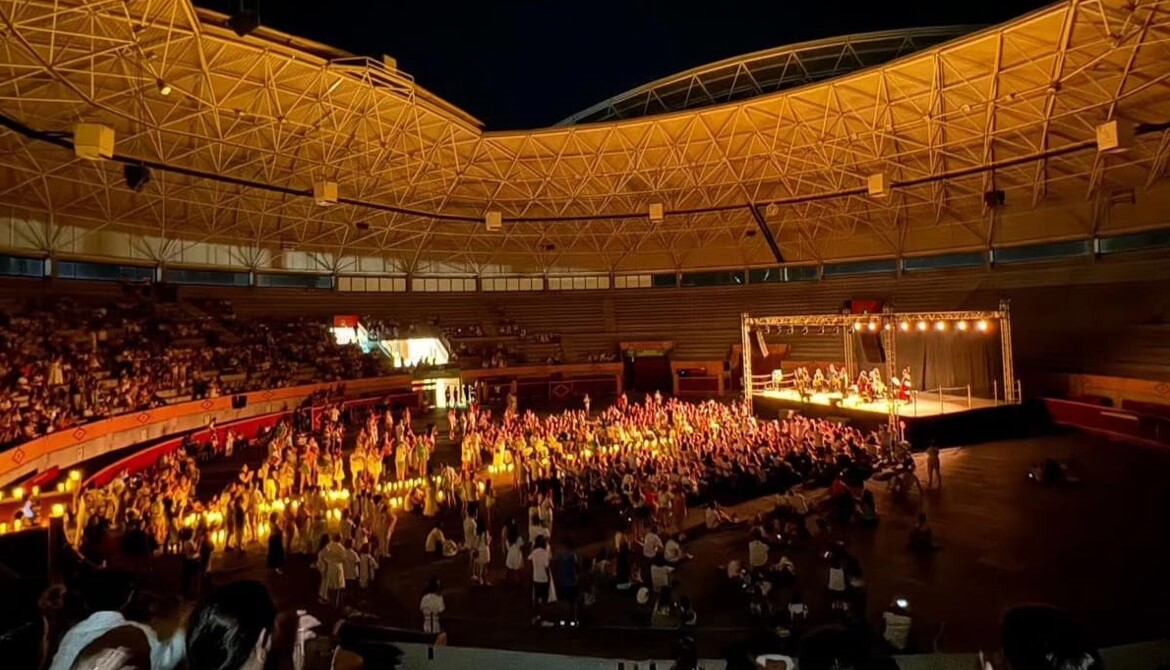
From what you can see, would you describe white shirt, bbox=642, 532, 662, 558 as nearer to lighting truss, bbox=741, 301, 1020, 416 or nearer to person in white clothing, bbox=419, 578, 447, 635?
person in white clothing, bbox=419, 578, 447, 635

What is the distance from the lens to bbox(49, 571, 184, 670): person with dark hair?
8.38 feet

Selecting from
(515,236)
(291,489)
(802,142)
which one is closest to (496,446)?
A: (291,489)

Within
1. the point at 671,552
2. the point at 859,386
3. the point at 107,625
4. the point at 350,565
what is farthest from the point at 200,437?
the point at 859,386

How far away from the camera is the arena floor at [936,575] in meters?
7.47

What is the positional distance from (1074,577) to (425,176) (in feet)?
89.5

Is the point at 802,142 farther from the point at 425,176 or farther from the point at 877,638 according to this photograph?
the point at 877,638

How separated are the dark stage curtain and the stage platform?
1.09 meters

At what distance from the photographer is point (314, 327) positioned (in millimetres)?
31609

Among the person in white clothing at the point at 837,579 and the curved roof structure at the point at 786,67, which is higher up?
the curved roof structure at the point at 786,67

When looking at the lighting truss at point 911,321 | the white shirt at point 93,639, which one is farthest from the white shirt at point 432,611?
the lighting truss at point 911,321

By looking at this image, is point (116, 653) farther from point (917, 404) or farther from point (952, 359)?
point (952, 359)

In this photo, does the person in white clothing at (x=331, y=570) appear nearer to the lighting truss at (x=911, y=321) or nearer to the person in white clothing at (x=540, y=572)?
the person in white clothing at (x=540, y=572)

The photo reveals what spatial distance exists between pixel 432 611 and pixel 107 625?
224 inches

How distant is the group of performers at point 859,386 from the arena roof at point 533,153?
25.1 ft
